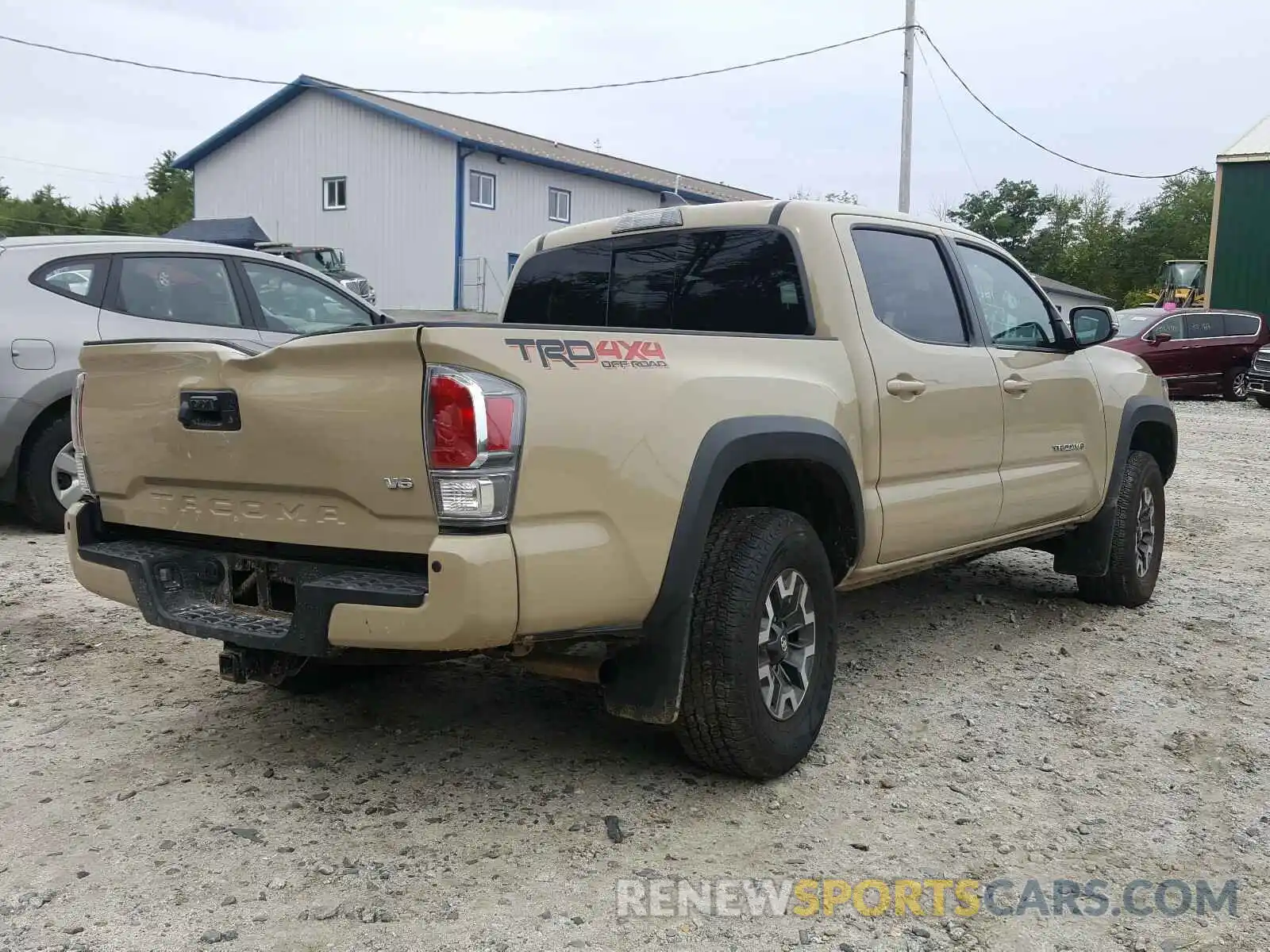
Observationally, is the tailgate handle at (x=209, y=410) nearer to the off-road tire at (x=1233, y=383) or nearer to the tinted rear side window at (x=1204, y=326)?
the tinted rear side window at (x=1204, y=326)

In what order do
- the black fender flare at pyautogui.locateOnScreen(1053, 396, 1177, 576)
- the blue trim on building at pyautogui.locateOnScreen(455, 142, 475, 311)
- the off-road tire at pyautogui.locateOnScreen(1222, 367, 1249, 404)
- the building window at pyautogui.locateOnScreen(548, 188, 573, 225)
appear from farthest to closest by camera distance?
the building window at pyautogui.locateOnScreen(548, 188, 573, 225)
the blue trim on building at pyautogui.locateOnScreen(455, 142, 475, 311)
the off-road tire at pyautogui.locateOnScreen(1222, 367, 1249, 404)
the black fender flare at pyautogui.locateOnScreen(1053, 396, 1177, 576)

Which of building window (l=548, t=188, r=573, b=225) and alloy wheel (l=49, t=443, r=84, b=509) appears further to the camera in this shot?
building window (l=548, t=188, r=573, b=225)

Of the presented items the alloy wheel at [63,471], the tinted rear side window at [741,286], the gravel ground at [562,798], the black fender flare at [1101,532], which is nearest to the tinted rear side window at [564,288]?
the tinted rear side window at [741,286]

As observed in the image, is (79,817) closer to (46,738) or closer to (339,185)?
(46,738)

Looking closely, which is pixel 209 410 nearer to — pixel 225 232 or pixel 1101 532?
pixel 1101 532

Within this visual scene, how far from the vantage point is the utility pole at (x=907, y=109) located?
22312 millimetres

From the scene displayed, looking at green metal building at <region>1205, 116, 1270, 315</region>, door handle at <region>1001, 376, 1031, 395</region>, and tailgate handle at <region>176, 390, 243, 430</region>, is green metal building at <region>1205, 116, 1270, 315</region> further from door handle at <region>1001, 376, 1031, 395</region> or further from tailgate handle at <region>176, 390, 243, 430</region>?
tailgate handle at <region>176, 390, 243, 430</region>

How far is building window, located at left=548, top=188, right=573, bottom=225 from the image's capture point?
29734 mm

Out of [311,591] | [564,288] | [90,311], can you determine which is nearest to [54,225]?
[90,311]

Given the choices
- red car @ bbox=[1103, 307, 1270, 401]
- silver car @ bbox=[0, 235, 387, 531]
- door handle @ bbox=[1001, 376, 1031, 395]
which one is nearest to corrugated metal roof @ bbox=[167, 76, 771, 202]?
red car @ bbox=[1103, 307, 1270, 401]

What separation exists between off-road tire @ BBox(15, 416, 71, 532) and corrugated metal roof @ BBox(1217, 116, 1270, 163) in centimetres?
2697

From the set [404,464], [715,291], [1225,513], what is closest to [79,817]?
[404,464]

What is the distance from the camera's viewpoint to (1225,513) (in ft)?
28.6

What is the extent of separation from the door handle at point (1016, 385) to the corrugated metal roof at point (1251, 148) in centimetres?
2526
